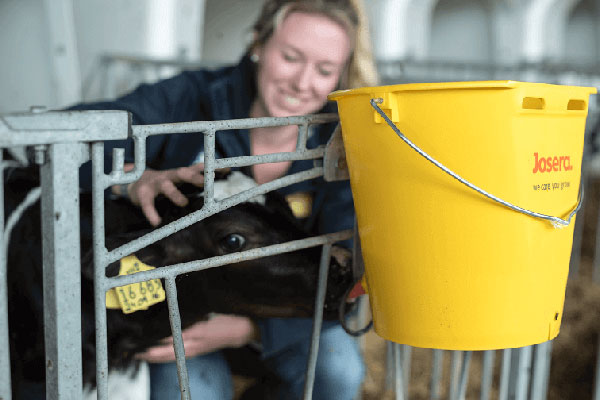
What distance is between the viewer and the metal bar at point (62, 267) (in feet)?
2.17

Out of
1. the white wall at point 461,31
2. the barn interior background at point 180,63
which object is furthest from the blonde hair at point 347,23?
the white wall at point 461,31

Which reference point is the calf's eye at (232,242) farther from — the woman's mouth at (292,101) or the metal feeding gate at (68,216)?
the woman's mouth at (292,101)

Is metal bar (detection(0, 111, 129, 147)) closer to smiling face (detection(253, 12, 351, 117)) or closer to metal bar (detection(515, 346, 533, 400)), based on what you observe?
smiling face (detection(253, 12, 351, 117))

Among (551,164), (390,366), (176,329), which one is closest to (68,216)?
(176,329)

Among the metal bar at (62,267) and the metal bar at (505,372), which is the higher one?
the metal bar at (62,267)

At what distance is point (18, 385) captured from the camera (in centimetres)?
105

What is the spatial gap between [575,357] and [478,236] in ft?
5.28

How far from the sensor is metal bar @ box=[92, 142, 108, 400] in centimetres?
70

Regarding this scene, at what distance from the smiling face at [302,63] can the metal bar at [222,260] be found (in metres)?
0.40

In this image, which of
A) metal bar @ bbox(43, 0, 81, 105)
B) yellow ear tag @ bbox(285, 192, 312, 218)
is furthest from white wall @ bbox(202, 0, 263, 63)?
yellow ear tag @ bbox(285, 192, 312, 218)

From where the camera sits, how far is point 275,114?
1.31 m

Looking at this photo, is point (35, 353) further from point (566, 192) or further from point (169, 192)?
point (566, 192)

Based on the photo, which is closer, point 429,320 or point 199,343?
point 429,320

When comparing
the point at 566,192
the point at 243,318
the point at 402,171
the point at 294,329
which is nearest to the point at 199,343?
the point at 243,318
